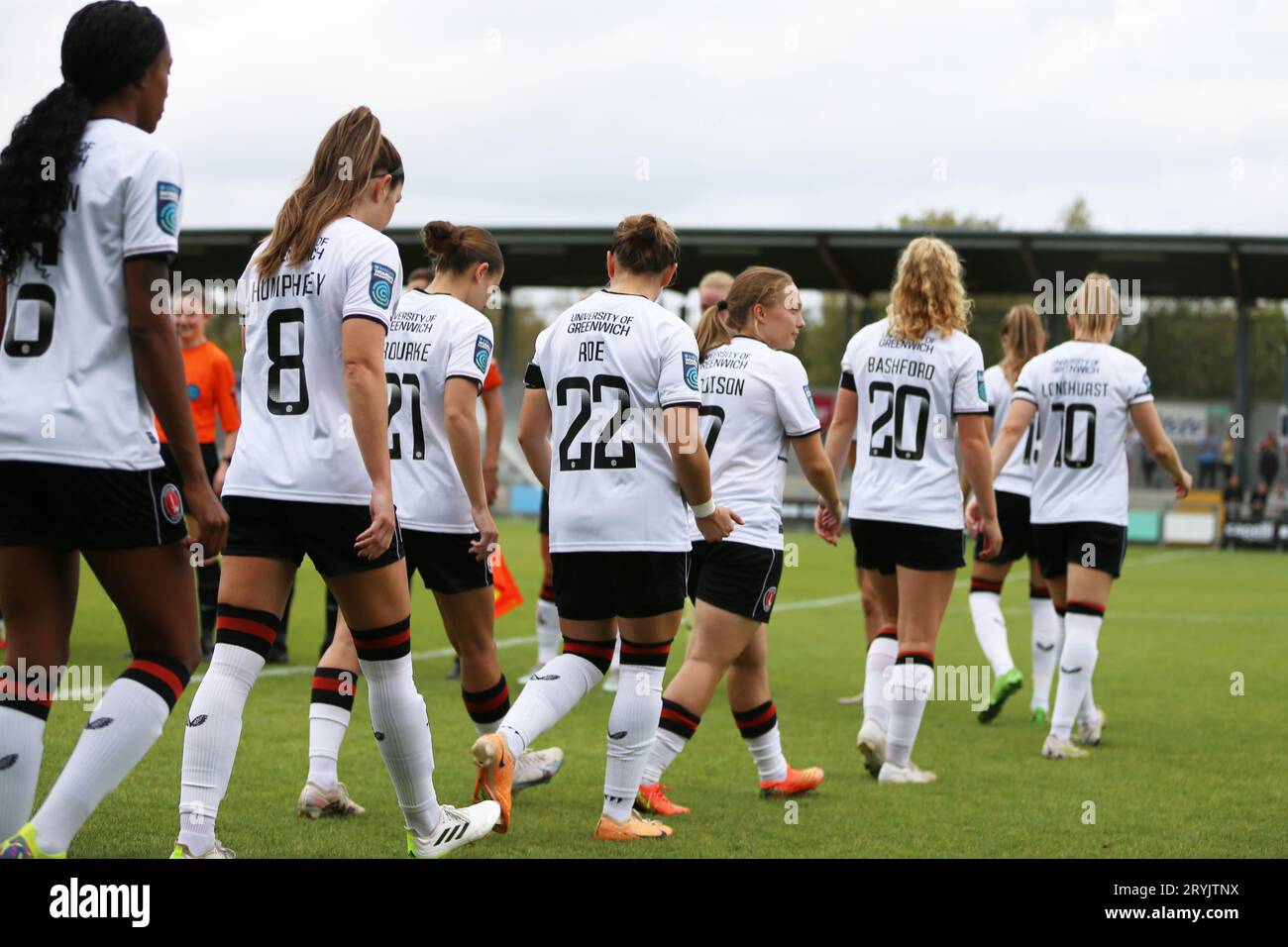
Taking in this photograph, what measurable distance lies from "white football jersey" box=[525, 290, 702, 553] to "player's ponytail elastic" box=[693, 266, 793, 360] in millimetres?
954

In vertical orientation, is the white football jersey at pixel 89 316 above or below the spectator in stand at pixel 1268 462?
above

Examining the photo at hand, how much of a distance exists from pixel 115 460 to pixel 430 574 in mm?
2199

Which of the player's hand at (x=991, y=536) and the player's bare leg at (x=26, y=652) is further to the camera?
the player's hand at (x=991, y=536)

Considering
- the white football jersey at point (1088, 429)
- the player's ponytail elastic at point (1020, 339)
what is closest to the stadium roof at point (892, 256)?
the player's ponytail elastic at point (1020, 339)

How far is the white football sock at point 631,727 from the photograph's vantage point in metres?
5.15

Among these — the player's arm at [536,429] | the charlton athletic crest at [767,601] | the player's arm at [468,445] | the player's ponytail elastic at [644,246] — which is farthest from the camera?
the charlton athletic crest at [767,601]

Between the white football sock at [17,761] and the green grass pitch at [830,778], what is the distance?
1025 mm

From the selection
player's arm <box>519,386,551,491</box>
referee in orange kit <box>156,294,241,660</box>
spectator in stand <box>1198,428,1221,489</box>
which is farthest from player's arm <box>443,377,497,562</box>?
spectator in stand <box>1198,428,1221,489</box>

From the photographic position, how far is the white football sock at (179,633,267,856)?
4312 mm

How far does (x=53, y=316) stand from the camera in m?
3.60

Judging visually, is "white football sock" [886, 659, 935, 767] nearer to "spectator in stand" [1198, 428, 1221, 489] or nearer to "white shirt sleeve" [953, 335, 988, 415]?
"white shirt sleeve" [953, 335, 988, 415]

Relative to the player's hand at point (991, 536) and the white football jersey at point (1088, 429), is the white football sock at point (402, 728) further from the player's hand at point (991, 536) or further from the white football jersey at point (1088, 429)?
the white football jersey at point (1088, 429)

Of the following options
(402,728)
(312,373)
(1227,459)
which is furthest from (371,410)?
(1227,459)
